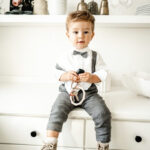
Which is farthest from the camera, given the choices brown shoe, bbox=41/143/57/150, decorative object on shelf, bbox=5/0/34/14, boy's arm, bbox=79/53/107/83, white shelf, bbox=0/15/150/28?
decorative object on shelf, bbox=5/0/34/14

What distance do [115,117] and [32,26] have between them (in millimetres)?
923

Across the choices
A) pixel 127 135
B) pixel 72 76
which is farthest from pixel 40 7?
pixel 127 135

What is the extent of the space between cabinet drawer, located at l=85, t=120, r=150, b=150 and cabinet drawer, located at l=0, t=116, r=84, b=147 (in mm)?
51

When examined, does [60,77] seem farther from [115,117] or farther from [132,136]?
[132,136]

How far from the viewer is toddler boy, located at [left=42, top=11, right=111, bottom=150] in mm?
824

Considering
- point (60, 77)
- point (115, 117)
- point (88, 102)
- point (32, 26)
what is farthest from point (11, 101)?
point (32, 26)

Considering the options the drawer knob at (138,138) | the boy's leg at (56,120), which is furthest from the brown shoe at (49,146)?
the drawer knob at (138,138)

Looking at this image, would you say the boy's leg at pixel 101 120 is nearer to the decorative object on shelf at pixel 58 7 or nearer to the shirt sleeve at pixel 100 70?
the shirt sleeve at pixel 100 70

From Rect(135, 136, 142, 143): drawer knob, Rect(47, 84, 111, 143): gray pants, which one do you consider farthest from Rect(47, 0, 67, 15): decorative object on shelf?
Rect(135, 136, 142, 143): drawer knob

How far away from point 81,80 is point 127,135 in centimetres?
33

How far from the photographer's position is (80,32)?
896mm

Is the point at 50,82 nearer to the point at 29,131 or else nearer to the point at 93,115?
the point at 29,131

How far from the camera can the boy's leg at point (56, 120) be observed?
806 mm

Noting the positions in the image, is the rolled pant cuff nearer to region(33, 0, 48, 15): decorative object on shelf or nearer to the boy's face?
the boy's face
